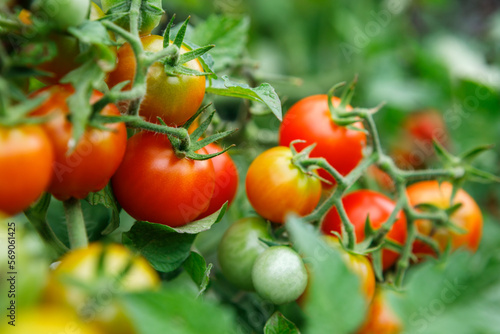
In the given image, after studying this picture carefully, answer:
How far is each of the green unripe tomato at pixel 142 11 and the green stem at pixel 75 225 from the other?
0.22 m

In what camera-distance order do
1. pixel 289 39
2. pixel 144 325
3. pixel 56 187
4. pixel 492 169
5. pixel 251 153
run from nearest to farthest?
pixel 144 325
pixel 56 187
pixel 251 153
pixel 492 169
pixel 289 39

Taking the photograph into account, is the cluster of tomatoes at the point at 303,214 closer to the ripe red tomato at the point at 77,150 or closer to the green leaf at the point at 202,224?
the green leaf at the point at 202,224

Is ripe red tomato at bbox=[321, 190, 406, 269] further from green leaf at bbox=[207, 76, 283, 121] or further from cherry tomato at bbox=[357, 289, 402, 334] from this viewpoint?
green leaf at bbox=[207, 76, 283, 121]

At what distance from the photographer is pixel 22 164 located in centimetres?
43

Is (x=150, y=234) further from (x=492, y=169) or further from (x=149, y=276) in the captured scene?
(x=492, y=169)

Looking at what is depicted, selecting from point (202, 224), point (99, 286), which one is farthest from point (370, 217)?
point (99, 286)

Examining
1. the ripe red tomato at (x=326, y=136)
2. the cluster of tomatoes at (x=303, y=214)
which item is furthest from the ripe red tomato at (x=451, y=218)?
the ripe red tomato at (x=326, y=136)

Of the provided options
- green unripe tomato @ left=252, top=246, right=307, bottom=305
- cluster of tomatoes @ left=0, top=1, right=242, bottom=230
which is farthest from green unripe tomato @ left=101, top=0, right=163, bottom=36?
green unripe tomato @ left=252, top=246, right=307, bottom=305

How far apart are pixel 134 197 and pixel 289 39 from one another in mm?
1363

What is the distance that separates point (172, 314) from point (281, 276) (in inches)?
10.4

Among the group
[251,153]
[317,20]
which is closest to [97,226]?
[251,153]

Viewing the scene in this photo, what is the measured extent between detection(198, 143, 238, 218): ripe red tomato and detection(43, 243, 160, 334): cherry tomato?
0.29 metres

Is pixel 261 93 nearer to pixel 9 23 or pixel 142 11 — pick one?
pixel 142 11

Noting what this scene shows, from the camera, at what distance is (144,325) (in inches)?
14.8
